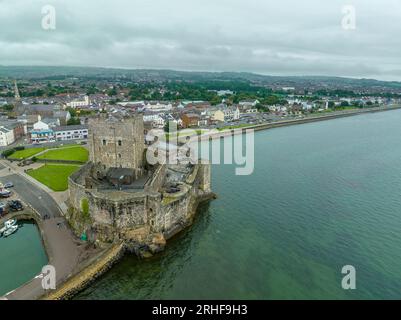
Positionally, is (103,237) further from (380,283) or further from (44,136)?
(44,136)

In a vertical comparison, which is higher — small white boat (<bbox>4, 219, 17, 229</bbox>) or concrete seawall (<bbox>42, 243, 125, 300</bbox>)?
small white boat (<bbox>4, 219, 17, 229</bbox>)

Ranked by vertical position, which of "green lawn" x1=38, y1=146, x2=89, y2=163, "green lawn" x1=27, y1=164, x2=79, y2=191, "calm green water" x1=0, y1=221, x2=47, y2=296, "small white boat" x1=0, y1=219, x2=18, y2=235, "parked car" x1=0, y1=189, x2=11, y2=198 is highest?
"green lawn" x1=38, y1=146, x2=89, y2=163

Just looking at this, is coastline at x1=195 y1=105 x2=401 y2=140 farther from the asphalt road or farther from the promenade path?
the promenade path

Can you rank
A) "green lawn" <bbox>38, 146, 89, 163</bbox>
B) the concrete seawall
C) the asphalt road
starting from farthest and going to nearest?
"green lawn" <bbox>38, 146, 89, 163</bbox>, the asphalt road, the concrete seawall

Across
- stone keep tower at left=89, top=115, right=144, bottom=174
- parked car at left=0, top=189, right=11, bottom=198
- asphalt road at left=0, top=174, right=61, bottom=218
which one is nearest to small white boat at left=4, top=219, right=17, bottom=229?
asphalt road at left=0, top=174, right=61, bottom=218

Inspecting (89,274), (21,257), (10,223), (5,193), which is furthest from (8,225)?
(89,274)

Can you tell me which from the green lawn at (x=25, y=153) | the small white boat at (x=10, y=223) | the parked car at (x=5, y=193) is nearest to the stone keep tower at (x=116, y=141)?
the small white boat at (x=10, y=223)

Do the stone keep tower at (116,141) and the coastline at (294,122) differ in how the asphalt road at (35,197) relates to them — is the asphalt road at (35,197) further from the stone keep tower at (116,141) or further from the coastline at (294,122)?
the coastline at (294,122)

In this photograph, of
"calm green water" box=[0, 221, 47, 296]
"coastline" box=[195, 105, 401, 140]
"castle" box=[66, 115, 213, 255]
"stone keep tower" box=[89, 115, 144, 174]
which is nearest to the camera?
"calm green water" box=[0, 221, 47, 296]
